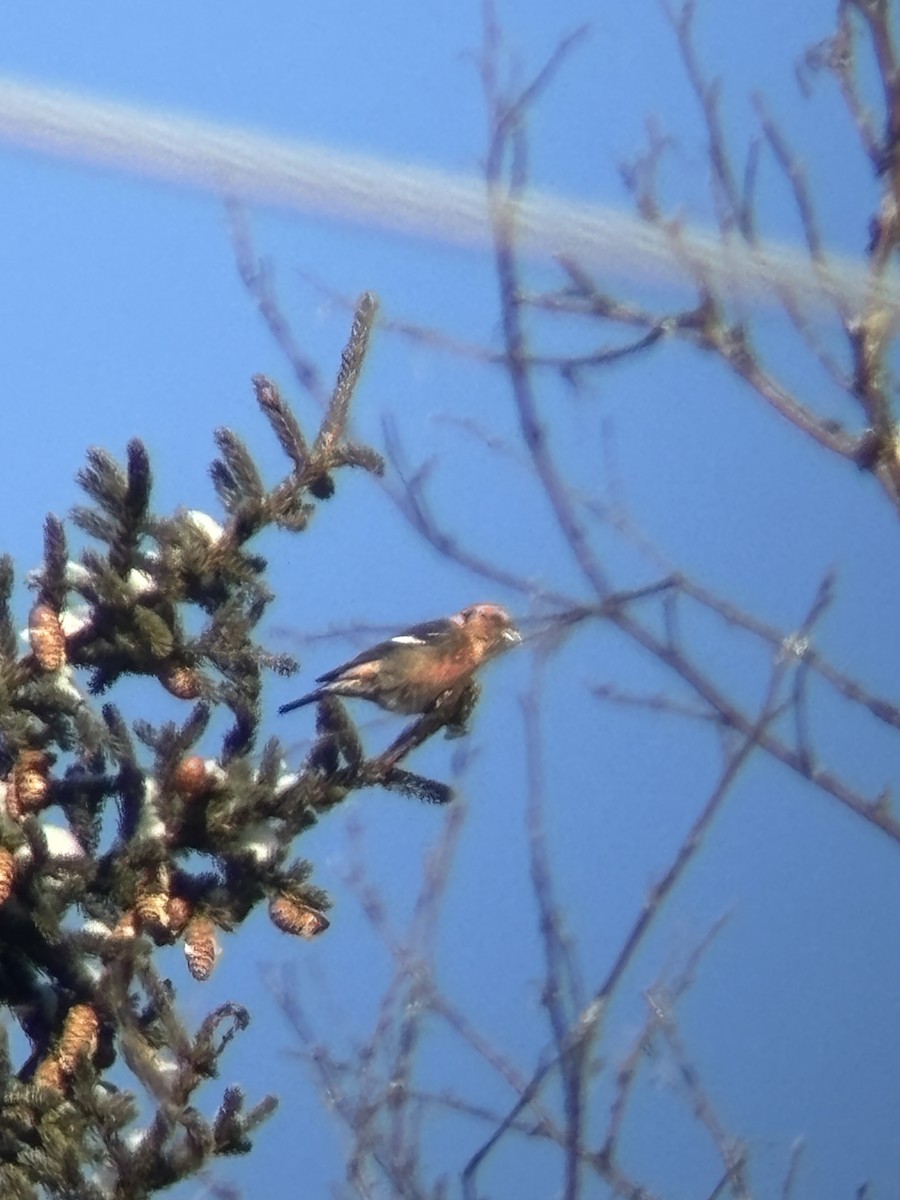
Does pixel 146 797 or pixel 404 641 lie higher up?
pixel 404 641

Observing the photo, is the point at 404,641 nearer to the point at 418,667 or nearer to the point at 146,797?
the point at 418,667

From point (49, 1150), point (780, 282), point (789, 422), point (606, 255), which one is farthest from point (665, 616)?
point (49, 1150)

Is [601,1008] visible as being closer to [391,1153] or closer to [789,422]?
[789,422]

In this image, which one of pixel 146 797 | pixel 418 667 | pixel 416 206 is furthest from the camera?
pixel 416 206

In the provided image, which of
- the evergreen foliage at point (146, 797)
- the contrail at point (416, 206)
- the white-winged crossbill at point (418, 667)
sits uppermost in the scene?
the contrail at point (416, 206)

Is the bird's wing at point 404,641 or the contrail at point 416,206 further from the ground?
the contrail at point 416,206

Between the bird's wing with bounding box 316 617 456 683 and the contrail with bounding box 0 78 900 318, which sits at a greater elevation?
the contrail with bounding box 0 78 900 318

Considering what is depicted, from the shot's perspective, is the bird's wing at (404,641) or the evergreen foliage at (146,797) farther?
the bird's wing at (404,641)

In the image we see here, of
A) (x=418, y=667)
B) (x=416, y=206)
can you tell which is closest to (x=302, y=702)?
(x=418, y=667)
